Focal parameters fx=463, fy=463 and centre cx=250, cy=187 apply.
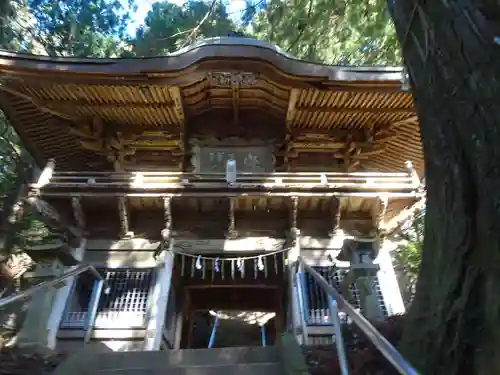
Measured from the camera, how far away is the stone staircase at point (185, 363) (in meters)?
4.90

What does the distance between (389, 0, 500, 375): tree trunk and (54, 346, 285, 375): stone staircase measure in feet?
7.02

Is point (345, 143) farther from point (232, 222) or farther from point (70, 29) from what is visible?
point (70, 29)

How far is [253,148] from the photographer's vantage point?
36.8 feet

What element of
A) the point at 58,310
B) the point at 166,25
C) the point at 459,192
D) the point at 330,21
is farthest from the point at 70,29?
the point at 459,192

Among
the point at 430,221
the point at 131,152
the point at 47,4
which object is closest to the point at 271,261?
the point at 131,152

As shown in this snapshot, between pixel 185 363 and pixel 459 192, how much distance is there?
3.75 meters

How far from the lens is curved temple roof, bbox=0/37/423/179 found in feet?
30.2

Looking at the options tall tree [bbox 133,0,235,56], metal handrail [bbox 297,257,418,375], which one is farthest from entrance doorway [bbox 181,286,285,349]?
tall tree [bbox 133,0,235,56]

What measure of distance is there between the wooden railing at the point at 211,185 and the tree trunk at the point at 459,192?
5.67m

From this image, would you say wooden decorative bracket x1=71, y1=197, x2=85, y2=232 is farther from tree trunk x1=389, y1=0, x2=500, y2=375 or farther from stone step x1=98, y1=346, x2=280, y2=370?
tree trunk x1=389, y1=0, x2=500, y2=375

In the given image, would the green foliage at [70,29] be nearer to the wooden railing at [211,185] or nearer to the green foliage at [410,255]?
the wooden railing at [211,185]

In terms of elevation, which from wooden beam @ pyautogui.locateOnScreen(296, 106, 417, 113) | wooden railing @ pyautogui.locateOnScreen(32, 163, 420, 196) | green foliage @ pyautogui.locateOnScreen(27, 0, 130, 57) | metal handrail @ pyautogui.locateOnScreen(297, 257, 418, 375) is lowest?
metal handrail @ pyautogui.locateOnScreen(297, 257, 418, 375)

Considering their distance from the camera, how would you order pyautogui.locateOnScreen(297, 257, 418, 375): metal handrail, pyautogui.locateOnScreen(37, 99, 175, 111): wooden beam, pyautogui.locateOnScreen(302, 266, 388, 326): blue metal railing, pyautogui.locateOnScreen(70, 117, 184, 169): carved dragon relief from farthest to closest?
pyautogui.locateOnScreen(70, 117, 184, 169): carved dragon relief
pyautogui.locateOnScreen(37, 99, 175, 111): wooden beam
pyautogui.locateOnScreen(302, 266, 388, 326): blue metal railing
pyautogui.locateOnScreen(297, 257, 418, 375): metal handrail

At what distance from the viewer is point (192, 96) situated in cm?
1058
